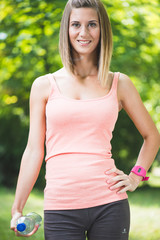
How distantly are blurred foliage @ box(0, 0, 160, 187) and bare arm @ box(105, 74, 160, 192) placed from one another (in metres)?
3.26

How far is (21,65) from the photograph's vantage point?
741 cm

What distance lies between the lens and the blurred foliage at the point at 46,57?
599cm

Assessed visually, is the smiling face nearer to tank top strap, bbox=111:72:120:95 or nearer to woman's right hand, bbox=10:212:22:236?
tank top strap, bbox=111:72:120:95

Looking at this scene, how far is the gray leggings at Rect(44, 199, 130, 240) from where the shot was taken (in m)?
2.16

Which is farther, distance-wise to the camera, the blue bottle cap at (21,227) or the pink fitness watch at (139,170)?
the pink fitness watch at (139,170)

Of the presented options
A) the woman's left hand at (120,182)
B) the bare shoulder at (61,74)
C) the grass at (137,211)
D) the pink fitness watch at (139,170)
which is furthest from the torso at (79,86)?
the grass at (137,211)

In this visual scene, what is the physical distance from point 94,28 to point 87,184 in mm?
→ 918

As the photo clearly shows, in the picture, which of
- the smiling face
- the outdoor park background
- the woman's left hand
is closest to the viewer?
the woman's left hand

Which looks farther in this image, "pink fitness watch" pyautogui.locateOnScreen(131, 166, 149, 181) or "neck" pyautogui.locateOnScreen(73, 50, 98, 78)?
"pink fitness watch" pyautogui.locateOnScreen(131, 166, 149, 181)

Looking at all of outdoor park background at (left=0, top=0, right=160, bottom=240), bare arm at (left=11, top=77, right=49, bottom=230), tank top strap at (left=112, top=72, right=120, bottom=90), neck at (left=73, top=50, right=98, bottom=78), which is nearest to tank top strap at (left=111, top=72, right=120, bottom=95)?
tank top strap at (left=112, top=72, right=120, bottom=90)

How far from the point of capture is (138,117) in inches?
102

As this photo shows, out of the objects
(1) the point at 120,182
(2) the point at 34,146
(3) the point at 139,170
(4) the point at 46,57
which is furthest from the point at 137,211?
(2) the point at 34,146

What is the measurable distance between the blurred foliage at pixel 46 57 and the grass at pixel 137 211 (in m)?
0.75

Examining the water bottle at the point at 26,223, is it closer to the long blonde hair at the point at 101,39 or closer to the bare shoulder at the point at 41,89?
the bare shoulder at the point at 41,89
